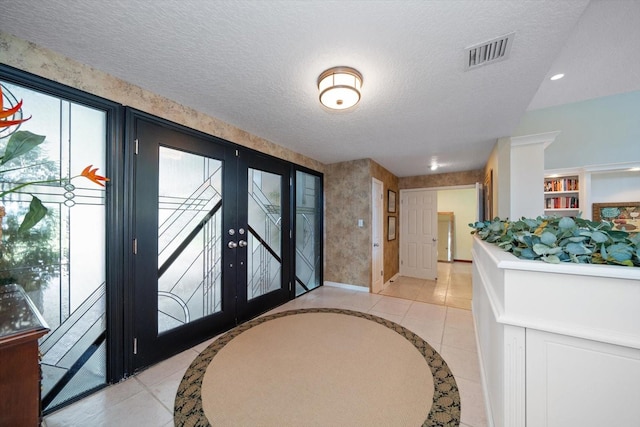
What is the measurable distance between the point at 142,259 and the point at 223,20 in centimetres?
187

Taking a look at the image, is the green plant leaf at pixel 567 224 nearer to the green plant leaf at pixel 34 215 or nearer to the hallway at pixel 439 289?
the green plant leaf at pixel 34 215

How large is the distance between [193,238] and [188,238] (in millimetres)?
46

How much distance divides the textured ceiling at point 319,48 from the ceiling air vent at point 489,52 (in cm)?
5

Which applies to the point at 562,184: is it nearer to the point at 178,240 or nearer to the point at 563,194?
the point at 563,194

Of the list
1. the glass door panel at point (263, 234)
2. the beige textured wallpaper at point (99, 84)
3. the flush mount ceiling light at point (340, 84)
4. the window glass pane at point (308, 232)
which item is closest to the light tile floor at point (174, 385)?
the glass door panel at point (263, 234)

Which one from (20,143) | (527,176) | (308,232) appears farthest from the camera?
(308,232)

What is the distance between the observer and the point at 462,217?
23.0 ft

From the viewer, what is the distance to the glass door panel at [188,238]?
2.03 meters

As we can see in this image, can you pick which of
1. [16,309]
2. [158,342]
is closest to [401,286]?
[158,342]

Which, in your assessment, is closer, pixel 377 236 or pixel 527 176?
pixel 527 176

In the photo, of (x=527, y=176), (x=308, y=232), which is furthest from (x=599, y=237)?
(x=308, y=232)

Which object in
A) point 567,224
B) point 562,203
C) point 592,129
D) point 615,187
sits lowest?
point 567,224

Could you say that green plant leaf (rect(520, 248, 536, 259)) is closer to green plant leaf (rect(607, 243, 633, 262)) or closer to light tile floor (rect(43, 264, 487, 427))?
green plant leaf (rect(607, 243, 633, 262))

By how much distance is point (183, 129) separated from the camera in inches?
85.0
